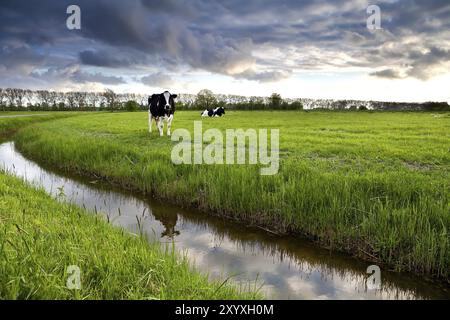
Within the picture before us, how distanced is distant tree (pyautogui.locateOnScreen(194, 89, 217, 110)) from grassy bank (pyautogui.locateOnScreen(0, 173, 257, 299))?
83.7m

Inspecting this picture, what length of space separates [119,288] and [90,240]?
1.34 metres

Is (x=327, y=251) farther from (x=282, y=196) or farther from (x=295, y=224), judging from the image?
(x=282, y=196)

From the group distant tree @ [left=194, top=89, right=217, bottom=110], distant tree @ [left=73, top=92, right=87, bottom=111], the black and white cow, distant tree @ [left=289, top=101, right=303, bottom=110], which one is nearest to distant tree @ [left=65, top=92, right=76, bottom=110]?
distant tree @ [left=73, top=92, right=87, bottom=111]

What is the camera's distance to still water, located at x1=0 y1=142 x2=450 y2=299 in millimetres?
4934

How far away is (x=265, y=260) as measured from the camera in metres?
5.90

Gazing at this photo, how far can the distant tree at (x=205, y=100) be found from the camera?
8916 cm

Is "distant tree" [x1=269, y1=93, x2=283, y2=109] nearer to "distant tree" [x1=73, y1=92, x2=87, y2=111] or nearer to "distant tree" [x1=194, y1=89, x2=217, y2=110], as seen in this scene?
"distant tree" [x1=194, y1=89, x2=217, y2=110]

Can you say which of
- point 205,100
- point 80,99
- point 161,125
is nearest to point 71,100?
point 80,99

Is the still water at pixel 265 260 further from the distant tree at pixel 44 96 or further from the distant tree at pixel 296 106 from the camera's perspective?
the distant tree at pixel 44 96

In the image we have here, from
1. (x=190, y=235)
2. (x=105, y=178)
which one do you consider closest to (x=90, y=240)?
(x=190, y=235)

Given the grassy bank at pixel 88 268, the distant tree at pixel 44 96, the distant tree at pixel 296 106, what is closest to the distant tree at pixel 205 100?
the distant tree at pixel 296 106

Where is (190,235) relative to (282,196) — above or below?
below

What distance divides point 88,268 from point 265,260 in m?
3.13
